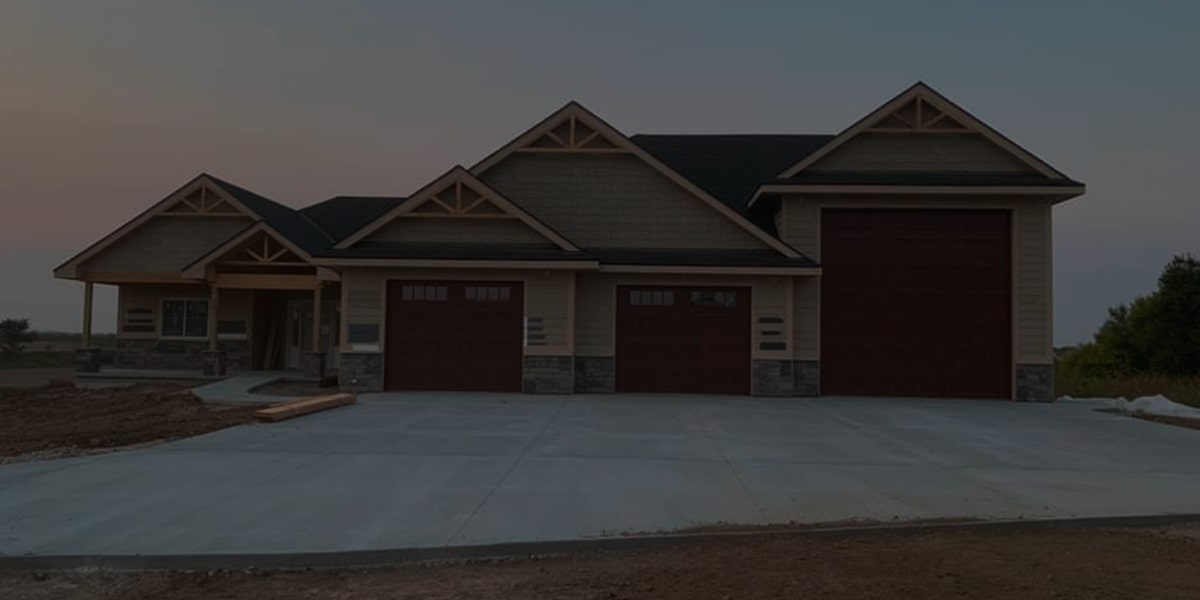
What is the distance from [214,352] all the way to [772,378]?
14313mm

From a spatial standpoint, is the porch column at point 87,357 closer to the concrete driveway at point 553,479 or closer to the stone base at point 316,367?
the stone base at point 316,367

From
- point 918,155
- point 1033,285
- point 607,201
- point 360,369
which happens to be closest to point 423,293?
point 360,369

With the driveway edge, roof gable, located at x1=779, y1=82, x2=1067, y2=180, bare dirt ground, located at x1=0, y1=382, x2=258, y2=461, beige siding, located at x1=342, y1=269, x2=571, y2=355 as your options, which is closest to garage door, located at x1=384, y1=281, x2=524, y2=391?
beige siding, located at x1=342, y1=269, x2=571, y2=355

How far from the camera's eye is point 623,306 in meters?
19.4

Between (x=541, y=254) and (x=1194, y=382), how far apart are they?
57.6 feet

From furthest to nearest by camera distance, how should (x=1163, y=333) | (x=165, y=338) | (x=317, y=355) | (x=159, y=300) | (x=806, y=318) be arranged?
(x=1163, y=333) → (x=159, y=300) → (x=165, y=338) → (x=317, y=355) → (x=806, y=318)

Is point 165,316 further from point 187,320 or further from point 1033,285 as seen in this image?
point 1033,285

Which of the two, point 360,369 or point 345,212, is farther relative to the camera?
point 345,212

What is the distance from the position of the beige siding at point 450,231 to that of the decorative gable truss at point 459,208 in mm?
52

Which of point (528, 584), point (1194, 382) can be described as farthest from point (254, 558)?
point (1194, 382)

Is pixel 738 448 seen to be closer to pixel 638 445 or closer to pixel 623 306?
pixel 638 445

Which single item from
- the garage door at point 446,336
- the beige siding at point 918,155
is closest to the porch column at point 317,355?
the garage door at point 446,336

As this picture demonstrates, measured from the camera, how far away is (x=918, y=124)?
762 inches

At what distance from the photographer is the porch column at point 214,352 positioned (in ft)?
73.4
